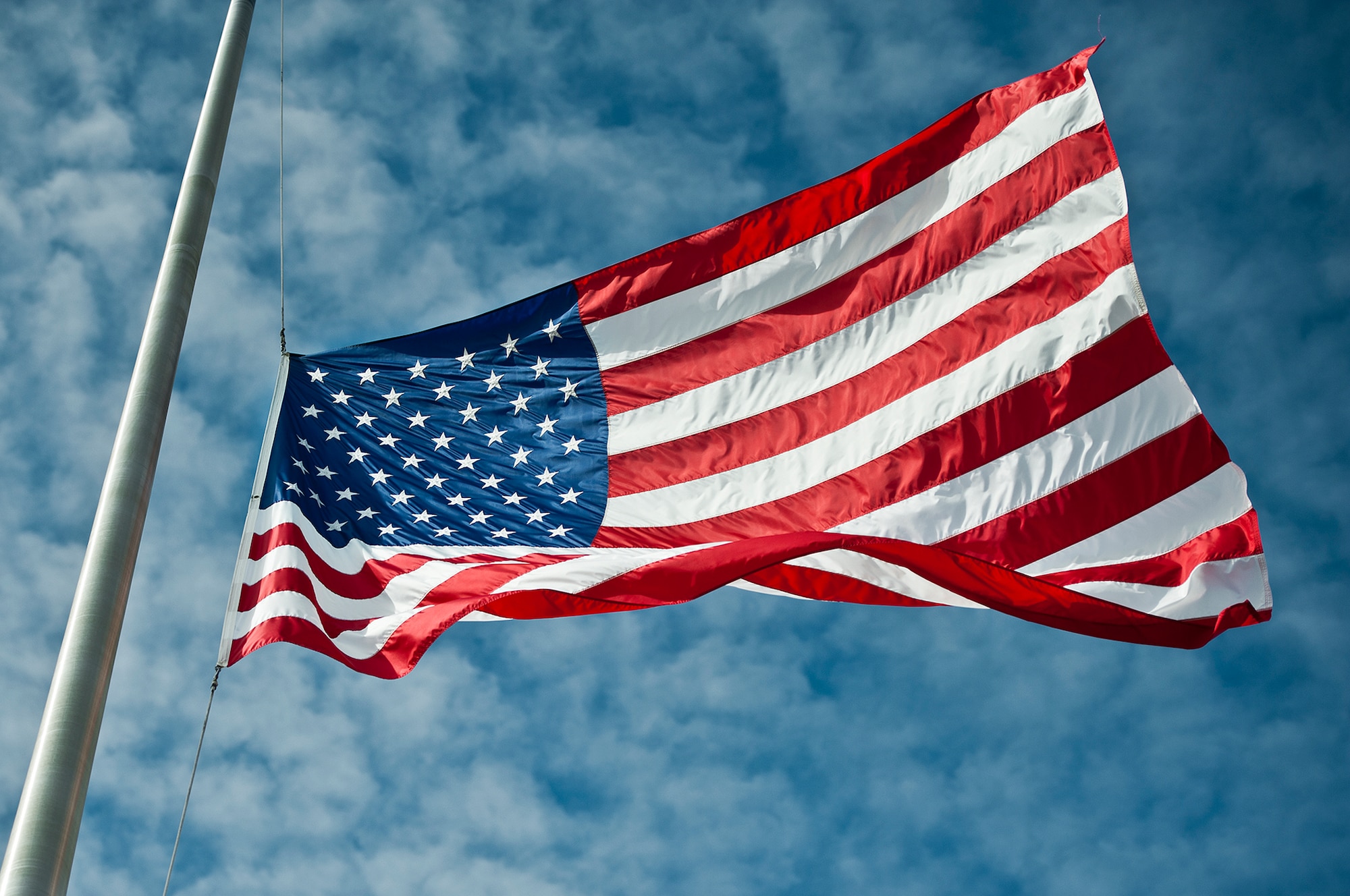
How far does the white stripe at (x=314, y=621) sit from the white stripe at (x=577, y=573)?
89 cm

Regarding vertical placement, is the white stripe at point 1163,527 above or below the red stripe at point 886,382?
below

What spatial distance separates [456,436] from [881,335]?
4.36 metres

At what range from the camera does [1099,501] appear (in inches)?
493

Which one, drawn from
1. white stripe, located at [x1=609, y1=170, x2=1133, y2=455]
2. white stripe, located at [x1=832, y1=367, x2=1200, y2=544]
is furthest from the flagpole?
white stripe, located at [x1=832, y1=367, x2=1200, y2=544]

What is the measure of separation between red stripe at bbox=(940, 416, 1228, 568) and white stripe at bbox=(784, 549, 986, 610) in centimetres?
50

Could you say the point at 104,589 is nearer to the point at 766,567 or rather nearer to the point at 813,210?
the point at 766,567

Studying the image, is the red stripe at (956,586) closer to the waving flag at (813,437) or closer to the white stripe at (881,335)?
the waving flag at (813,437)

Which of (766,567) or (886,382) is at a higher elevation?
(886,382)

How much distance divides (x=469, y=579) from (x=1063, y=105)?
25.6 ft

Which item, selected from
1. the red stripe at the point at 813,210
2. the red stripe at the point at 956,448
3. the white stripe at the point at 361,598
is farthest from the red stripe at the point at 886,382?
the white stripe at the point at 361,598

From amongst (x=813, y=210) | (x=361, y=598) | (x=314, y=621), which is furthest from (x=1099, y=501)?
(x=314, y=621)

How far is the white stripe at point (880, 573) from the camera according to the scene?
39.8 ft

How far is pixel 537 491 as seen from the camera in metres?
13.0

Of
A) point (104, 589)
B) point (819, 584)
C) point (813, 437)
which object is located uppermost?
point (813, 437)
